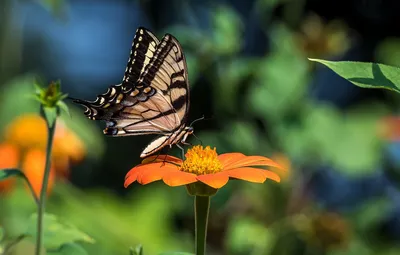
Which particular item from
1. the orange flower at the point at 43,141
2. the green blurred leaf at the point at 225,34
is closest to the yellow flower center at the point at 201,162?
the orange flower at the point at 43,141

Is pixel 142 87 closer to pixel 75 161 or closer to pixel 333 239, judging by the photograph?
pixel 75 161

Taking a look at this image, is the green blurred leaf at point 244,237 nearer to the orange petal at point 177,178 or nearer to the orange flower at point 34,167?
the orange flower at point 34,167

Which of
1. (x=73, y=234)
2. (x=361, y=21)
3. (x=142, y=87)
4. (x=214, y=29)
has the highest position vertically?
(x=361, y=21)

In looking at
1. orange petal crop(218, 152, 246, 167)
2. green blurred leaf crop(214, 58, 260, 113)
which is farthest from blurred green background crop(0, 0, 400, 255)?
orange petal crop(218, 152, 246, 167)

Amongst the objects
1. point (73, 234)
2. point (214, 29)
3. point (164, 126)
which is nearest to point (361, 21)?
point (214, 29)

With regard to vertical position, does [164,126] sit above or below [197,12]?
below

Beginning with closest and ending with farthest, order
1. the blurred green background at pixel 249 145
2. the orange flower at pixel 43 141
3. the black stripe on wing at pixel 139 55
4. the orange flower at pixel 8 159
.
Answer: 1. the black stripe on wing at pixel 139 55
2. the orange flower at pixel 8 159
3. the orange flower at pixel 43 141
4. the blurred green background at pixel 249 145

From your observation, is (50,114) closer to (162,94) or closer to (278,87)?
(162,94)
